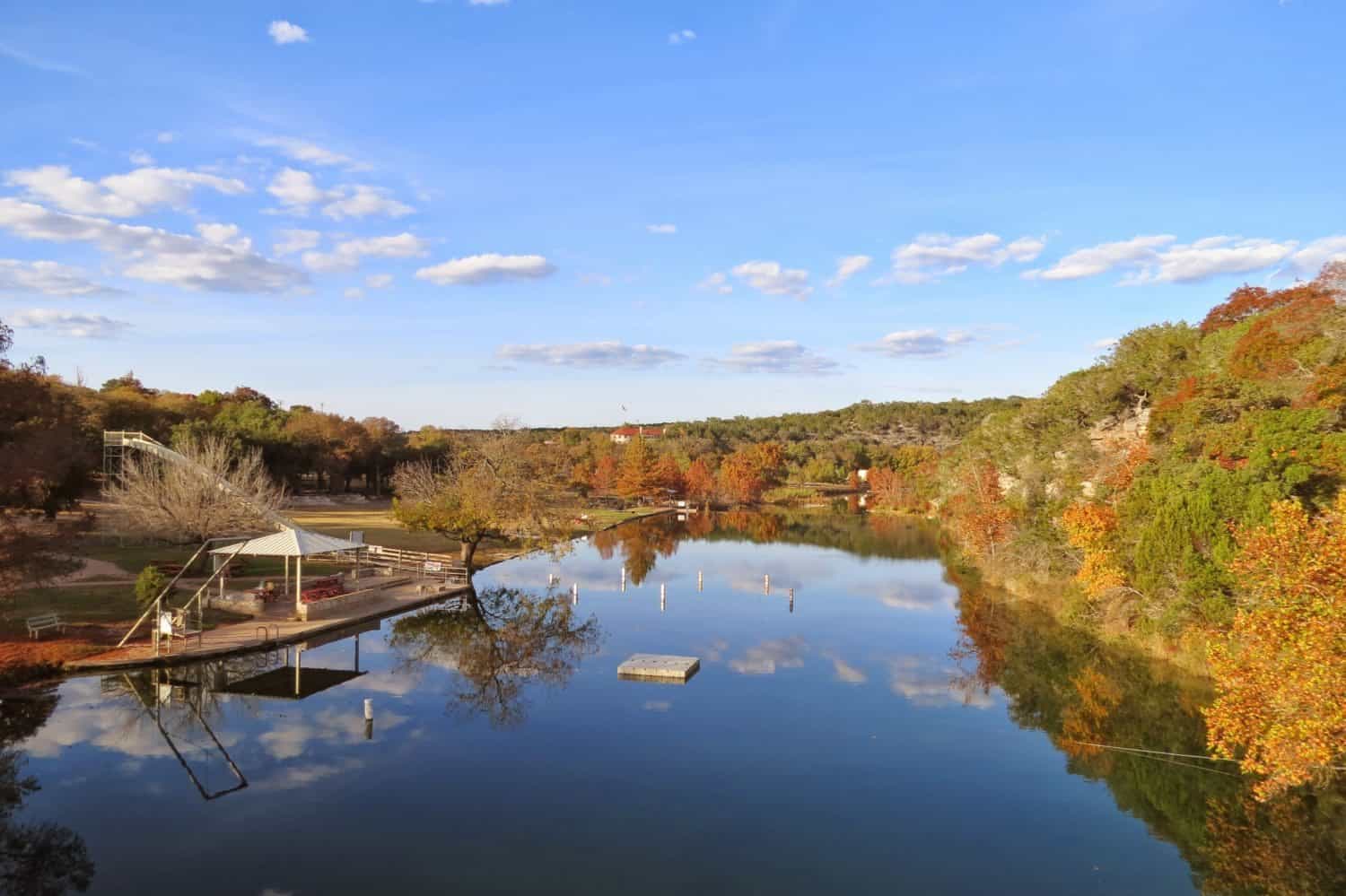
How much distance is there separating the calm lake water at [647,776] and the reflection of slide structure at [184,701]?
0.26 ft

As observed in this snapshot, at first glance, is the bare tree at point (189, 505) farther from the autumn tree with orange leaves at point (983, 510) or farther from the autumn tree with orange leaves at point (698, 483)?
the autumn tree with orange leaves at point (698, 483)

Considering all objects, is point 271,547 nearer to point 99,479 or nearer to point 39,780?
point 39,780

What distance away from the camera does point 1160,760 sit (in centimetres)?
1881

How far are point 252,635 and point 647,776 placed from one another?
1495 centimetres

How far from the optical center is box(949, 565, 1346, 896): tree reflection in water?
1421cm

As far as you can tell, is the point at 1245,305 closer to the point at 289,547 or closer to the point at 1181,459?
the point at 1181,459

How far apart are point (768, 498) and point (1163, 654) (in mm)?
74173

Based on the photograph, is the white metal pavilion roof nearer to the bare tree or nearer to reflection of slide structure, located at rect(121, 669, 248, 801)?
reflection of slide structure, located at rect(121, 669, 248, 801)

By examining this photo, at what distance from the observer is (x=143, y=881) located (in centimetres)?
1234

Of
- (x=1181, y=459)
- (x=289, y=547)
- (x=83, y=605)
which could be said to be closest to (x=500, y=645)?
(x=289, y=547)

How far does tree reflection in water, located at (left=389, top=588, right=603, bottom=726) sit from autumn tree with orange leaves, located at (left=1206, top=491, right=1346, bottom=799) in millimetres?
15171

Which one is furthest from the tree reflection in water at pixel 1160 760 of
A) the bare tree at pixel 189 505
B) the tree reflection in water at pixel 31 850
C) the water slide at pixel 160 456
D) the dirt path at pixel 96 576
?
the dirt path at pixel 96 576

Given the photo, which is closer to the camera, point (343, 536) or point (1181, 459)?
point (1181, 459)

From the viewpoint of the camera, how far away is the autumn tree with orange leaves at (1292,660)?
A: 12.7 meters
